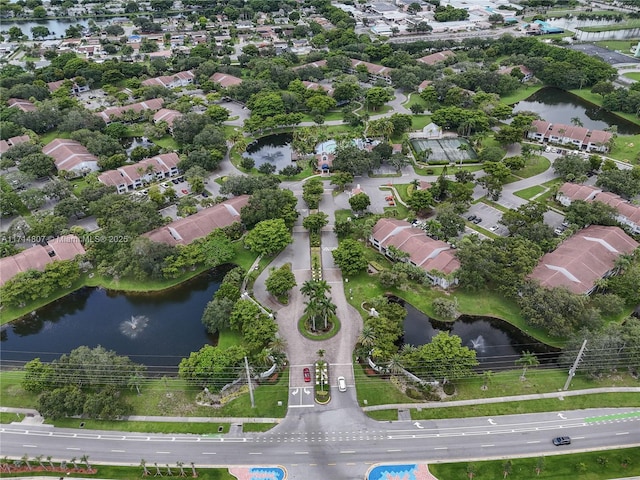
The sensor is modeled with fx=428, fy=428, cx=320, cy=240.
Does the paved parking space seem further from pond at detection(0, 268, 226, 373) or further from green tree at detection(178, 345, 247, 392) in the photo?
green tree at detection(178, 345, 247, 392)

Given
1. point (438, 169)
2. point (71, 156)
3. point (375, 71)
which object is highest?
point (375, 71)

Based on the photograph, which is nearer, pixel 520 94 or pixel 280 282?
pixel 280 282

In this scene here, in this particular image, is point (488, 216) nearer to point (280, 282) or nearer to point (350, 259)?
point (350, 259)

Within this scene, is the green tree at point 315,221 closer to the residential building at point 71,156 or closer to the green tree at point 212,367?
the green tree at point 212,367

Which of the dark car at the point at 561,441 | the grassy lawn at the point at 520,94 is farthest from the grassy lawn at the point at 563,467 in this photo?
the grassy lawn at the point at 520,94

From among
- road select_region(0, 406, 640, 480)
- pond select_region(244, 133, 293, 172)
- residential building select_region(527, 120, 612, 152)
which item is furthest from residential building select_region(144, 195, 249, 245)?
residential building select_region(527, 120, 612, 152)

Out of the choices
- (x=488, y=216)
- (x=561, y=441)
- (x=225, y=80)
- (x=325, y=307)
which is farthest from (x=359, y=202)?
(x=225, y=80)
